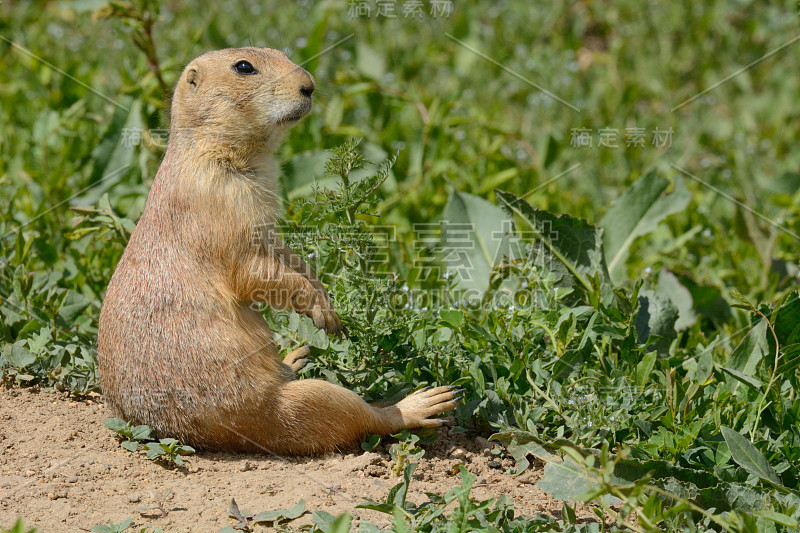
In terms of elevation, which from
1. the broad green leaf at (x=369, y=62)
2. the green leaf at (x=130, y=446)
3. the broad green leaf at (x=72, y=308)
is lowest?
the green leaf at (x=130, y=446)

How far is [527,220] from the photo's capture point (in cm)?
441

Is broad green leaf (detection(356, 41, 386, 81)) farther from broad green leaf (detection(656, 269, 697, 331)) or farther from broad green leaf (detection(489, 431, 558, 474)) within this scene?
broad green leaf (detection(489, 431, 558, 474))

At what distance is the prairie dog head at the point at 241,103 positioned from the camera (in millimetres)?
3613

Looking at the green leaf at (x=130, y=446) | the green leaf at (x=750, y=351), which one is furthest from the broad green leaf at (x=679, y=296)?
the green leaf at (x=130, y=446)

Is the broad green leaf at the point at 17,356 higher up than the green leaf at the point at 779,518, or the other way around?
the broad green leaf at the point at 17,356

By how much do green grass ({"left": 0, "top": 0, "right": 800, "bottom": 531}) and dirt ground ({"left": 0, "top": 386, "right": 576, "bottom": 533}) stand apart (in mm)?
165

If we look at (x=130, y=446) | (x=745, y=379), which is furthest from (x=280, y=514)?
(x=745, y=379)

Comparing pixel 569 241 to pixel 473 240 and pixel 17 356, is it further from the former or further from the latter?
pixel 17 356

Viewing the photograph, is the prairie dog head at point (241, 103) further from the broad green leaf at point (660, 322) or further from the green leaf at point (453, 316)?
the broad green leaf at point (660, 322)

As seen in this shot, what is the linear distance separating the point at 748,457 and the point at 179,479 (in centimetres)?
210

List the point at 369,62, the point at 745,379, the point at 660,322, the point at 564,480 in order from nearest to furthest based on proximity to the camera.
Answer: the point at 564,480, the point at 745,379, the point at 660,322, the point at 369,62

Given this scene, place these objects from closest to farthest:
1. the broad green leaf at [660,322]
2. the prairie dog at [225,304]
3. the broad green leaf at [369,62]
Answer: the prairie dog at [225,304], the broad green leaf at [660,322], the broad green leaf at [369,62]

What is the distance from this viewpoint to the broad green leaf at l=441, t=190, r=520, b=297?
15.5 ft

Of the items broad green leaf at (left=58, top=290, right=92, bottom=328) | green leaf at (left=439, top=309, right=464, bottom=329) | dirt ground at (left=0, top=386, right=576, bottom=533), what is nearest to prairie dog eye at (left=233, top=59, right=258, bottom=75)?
green leaf at (left=439, top=309, right=464, bottom=329)
